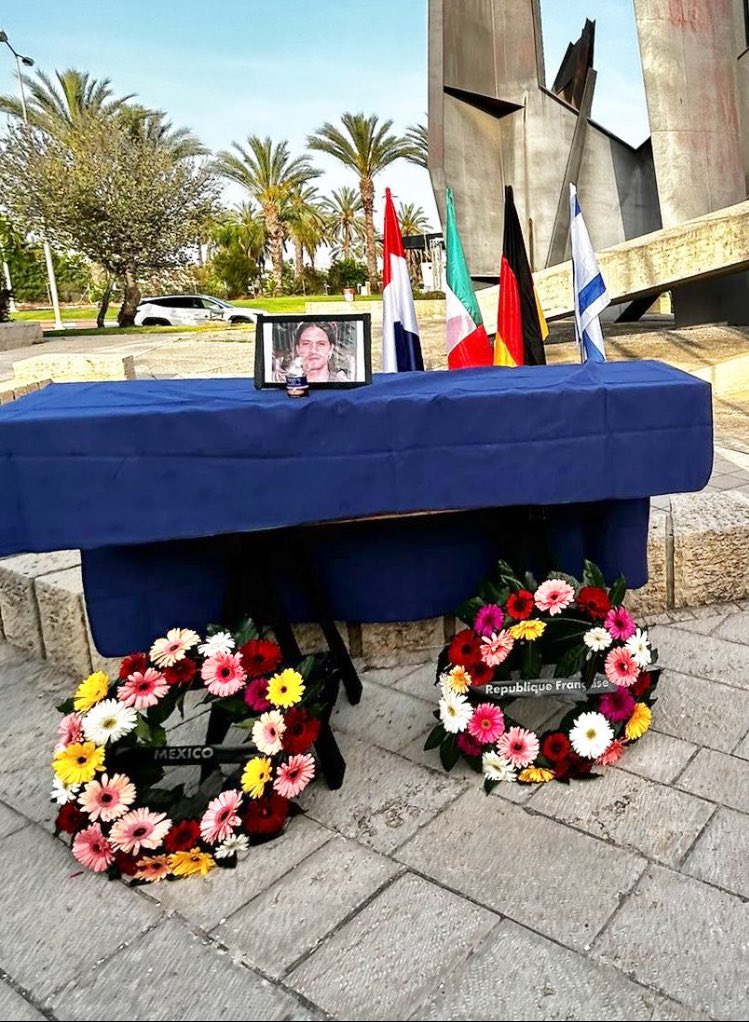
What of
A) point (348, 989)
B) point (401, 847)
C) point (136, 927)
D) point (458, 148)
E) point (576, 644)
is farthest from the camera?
point (458, 148)

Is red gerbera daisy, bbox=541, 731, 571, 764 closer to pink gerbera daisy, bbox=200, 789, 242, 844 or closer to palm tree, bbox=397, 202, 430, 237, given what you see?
pink gerbera daisy, bbox=200, 789, 242, 844

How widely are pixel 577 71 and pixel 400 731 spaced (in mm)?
17608

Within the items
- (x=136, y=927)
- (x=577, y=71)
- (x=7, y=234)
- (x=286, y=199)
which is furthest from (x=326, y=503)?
(x=286, y=199)

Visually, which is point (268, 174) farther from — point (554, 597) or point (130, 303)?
point (554, 597)

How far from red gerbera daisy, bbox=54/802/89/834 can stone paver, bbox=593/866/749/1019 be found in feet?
4.76

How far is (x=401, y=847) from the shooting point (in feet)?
7.71

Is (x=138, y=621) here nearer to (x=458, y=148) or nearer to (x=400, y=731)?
(x=400, y=731)

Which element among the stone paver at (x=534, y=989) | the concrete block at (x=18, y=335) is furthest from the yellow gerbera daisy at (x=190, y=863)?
the concrete block at (x=18, y=335)

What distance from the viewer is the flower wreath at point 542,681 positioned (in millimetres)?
2631

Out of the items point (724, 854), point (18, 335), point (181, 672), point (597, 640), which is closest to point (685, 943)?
point (724, 854)

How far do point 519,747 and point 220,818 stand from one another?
0.98m

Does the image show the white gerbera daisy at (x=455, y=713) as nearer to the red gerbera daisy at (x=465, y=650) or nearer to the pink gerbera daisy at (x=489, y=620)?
the red gerbera daisy at (x=465, y=650)

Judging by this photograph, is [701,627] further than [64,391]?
Yes

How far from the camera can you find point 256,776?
239 centimetres
